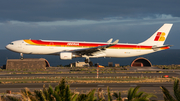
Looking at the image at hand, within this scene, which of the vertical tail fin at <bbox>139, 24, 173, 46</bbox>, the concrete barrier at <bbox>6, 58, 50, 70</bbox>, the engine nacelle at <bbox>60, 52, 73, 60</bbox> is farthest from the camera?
the concrete barrier at <bbox>6, 58, 50, 70</bbox>

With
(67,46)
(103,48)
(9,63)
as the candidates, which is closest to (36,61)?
(9,63)

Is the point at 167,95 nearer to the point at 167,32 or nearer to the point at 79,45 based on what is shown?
the point at 79,45

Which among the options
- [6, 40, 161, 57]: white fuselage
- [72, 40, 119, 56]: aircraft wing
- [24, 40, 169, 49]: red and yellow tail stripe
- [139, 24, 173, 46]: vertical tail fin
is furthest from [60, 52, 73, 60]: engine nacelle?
Result: [139, 24, 173, 46]: vertical tail fin

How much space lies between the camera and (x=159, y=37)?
168ft

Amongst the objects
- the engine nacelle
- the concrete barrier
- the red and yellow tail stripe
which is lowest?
the concrete barrier

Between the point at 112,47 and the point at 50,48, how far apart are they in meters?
13.3

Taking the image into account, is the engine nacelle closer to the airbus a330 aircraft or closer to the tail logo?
the airbus a330 aircraft

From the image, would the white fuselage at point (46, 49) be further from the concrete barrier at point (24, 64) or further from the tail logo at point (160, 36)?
the tail logo at point (160, 36)

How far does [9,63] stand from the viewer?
50.9 m

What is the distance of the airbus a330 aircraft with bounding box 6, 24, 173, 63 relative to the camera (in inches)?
1802

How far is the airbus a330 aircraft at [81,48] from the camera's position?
4576cm

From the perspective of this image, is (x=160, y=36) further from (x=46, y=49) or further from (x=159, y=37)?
(x=46, y=49)

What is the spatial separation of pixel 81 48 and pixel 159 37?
18388 mm

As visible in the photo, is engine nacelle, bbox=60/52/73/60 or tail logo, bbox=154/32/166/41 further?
tail logo, bbox=154/32/166/41
